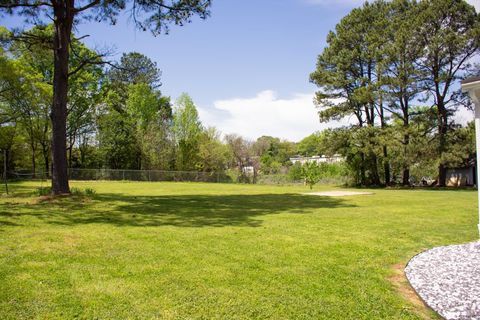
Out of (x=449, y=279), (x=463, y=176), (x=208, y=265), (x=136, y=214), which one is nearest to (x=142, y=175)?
(x=136, y=214)

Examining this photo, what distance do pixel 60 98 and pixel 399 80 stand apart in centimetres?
2268

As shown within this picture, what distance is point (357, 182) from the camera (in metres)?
32.2

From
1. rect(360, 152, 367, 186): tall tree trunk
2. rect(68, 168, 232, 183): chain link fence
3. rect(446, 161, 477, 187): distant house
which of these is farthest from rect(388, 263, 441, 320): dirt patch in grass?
rect(68, 168, 232, 183): chain link fence

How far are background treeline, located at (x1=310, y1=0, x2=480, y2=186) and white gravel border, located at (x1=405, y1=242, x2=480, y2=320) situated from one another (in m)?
20.9

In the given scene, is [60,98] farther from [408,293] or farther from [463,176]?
[463,176]

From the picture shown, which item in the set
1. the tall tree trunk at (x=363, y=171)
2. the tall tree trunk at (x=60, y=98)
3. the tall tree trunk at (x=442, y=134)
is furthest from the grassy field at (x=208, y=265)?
the tall tree trunk at (x=363, y=171)

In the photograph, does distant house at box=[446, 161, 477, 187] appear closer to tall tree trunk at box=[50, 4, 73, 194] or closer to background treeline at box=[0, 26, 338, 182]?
background treeline at box=[0, 26, 338, 182]

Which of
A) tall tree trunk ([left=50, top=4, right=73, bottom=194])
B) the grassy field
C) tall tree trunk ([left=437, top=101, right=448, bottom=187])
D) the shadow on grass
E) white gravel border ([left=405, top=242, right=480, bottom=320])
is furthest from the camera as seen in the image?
tall tree trunk ([left=437, top=101, right=448, bottom=187])

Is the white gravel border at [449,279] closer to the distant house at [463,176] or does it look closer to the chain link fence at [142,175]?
the distant house at [463,176]

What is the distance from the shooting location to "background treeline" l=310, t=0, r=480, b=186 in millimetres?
25078

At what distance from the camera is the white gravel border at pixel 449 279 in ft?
11.8

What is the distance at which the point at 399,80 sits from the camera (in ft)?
86.3

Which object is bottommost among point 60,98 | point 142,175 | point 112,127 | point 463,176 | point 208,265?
point 208,265

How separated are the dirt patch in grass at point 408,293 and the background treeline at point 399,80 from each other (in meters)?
22.1
